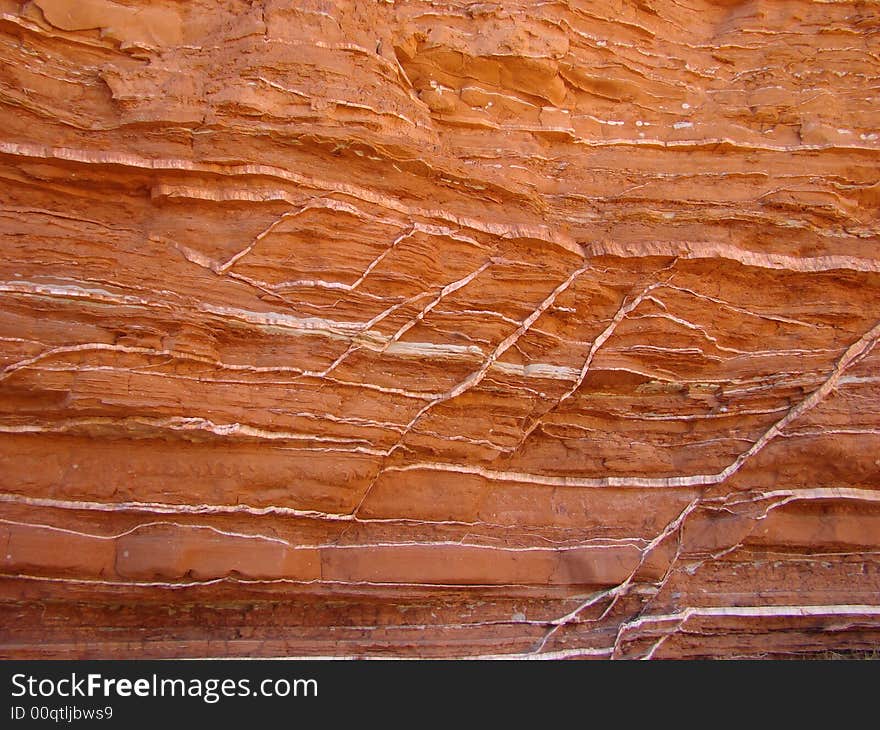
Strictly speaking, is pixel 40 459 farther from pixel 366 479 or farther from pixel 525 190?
pixel 525 190

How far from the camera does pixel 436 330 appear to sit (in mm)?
4473

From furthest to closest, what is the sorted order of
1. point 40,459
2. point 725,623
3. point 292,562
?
point 725,623
point 292,562
point 40,459

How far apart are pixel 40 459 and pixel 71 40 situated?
93.5 inches

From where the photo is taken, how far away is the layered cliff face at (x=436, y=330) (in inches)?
155

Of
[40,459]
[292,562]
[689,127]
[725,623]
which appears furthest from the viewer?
[689,127]

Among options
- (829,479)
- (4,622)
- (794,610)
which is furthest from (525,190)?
(4,622)

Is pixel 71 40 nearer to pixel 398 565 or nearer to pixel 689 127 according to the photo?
pixel 398 565

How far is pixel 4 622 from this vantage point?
3934 mm

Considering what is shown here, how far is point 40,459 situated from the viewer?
3.85m

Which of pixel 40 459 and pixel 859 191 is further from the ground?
pixel 859 191

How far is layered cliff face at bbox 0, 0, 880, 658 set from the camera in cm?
393

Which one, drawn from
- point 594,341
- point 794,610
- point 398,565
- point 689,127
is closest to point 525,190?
point 594,341

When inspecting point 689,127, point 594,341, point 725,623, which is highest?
point 689,127

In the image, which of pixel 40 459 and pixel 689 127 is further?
pixel 689 127
